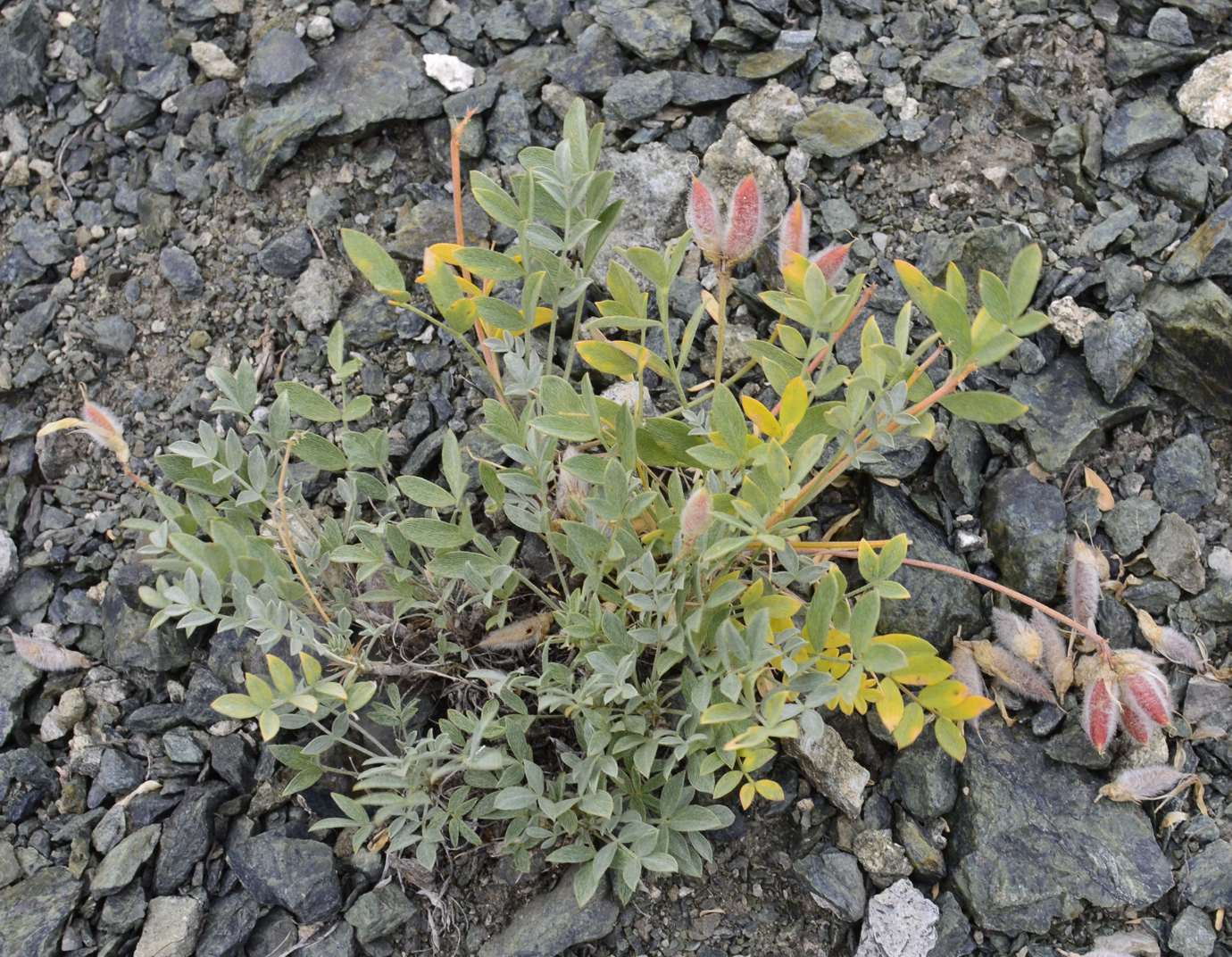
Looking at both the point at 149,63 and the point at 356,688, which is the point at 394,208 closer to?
the point at 149,63

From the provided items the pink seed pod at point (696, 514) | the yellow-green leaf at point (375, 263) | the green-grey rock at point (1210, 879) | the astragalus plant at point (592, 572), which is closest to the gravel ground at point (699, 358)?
the green-grey rock at point (1210, 879)

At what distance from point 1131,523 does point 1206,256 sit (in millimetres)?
762

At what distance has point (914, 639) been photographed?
236cm

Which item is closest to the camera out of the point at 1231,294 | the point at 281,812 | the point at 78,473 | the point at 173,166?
the point at 281,812

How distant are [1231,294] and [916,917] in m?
1.85

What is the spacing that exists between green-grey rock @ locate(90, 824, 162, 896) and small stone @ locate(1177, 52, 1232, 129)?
11.2 ft

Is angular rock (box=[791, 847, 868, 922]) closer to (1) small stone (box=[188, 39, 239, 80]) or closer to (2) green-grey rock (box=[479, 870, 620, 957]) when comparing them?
(2) green-grey rock (box=[479, 870, 620, 957])

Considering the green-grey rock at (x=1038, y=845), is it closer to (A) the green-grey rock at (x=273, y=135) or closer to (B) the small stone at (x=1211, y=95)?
(B) the small stone at (x=1211, y=95)

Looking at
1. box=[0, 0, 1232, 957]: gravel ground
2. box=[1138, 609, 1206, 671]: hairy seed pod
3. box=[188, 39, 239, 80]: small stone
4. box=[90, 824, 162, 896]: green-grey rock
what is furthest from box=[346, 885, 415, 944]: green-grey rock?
box=[188, 39, 239, 80]: small stone

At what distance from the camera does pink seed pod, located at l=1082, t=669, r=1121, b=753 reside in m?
2.57

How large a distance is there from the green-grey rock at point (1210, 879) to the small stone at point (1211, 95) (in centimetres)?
201

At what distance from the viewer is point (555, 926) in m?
2.75

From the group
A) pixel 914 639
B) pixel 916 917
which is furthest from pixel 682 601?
pixel 916 917

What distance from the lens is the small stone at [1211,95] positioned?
3.40 meters
